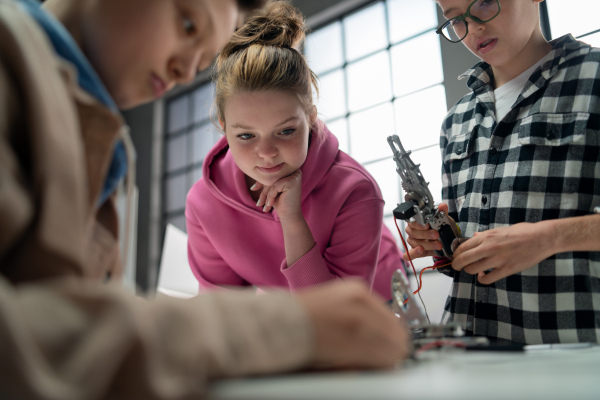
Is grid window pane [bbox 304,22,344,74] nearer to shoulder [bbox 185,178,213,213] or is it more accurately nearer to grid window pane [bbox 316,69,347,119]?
grid window pane [bbox 316,69,347,119]

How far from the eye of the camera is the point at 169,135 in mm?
4043

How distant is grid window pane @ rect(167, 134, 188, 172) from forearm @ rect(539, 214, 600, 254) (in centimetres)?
323

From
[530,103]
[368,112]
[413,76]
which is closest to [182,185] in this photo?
[368,112]

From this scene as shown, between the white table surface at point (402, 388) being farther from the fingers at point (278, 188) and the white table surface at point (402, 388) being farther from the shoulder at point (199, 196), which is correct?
the shoulder at point (199, 196)

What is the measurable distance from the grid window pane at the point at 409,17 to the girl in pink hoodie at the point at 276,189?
1363 millimetres

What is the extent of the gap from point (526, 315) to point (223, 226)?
2.65ft

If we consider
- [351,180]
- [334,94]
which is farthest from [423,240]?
[334,94]

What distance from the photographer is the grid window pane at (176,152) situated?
3.88 metres

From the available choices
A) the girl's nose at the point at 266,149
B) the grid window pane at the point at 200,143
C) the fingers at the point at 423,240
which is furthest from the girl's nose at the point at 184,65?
the grid window pane at the point at 200,143

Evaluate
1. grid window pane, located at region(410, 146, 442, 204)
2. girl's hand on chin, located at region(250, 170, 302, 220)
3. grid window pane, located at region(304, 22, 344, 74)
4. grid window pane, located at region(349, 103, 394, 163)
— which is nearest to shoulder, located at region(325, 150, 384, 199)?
girl's hand on chin, located at region(250, 170, 302, 220)

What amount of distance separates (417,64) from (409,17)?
291 millimetres

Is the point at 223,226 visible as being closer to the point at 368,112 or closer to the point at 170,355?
the point at 170,355

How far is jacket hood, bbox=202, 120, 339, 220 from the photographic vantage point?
1306 mm

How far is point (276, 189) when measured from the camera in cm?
125
